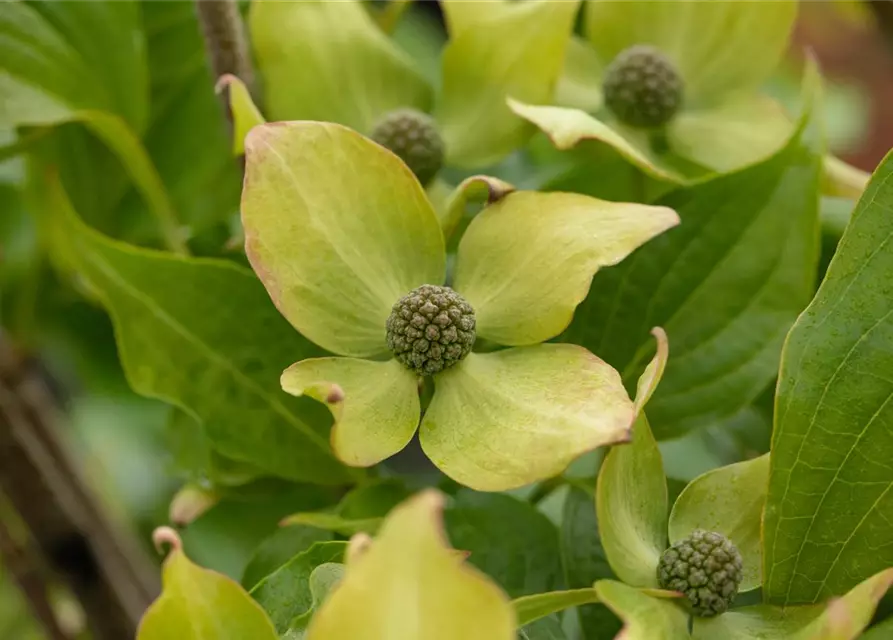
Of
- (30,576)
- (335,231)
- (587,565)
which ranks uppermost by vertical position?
(335,231)

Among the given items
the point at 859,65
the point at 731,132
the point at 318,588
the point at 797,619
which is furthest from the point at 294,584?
the point at 859,65

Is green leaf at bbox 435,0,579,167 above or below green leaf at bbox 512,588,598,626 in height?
above

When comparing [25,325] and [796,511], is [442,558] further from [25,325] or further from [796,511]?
[25,325]

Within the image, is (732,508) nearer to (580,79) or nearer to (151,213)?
(580,79)

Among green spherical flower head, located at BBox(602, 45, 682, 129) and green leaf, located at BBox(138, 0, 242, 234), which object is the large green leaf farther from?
green leaf, located at BBox(138, 0, 242, 234)

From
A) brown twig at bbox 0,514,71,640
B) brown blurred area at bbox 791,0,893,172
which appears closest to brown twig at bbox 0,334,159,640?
brown twig at bbox 0,514,71,640

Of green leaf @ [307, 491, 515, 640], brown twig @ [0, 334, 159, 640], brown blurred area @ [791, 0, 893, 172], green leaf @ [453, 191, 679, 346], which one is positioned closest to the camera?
green leaf @ [307, 491, 515, 640]

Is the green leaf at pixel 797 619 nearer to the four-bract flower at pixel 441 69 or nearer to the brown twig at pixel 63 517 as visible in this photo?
the four-bract flower at pixel 441 69
